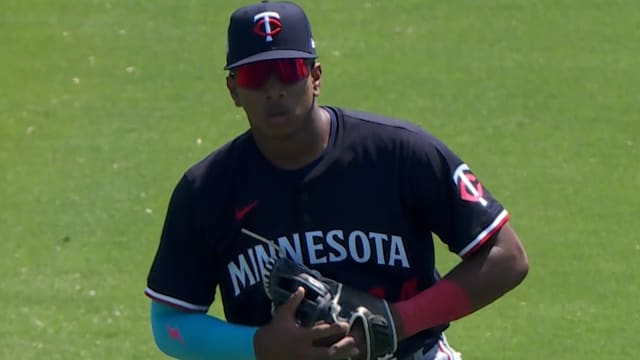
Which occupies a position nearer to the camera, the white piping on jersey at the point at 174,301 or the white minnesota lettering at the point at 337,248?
the white minnesota lettering at the point at 337,248

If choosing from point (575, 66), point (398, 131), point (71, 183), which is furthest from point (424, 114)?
point (398, 131)

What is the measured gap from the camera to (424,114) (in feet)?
35.4

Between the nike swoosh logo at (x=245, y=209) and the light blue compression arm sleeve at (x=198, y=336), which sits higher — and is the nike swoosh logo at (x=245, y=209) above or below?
above

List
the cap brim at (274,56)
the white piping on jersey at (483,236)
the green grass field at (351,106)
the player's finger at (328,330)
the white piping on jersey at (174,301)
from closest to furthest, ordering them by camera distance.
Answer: the player's finger at (328,330) < the cap brim at (274,56) < the white piping on jersey at (483,236) < the white piping on jersey at (174,301) < the green grass field at (351,106)

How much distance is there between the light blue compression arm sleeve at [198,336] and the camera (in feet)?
13.1

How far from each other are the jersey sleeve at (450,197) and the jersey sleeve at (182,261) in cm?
61

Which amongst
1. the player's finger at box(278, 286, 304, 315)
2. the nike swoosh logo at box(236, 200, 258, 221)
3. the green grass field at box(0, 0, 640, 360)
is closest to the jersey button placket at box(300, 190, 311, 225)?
the nike swoosh logo at box(236, 200, 258, 221)

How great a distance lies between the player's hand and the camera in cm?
378

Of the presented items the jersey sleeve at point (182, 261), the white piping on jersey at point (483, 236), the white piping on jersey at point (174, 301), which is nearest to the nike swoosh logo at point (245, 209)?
the jersey sleeve at point (182, 261)

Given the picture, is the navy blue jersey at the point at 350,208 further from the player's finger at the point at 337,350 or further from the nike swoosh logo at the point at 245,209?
the player's finger at the point at 337,350

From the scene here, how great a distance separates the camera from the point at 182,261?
163 inches

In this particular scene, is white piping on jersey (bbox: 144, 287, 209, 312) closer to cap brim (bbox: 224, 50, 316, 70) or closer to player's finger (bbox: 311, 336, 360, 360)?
player's finger (bbox: 311, 336, 360, 360)

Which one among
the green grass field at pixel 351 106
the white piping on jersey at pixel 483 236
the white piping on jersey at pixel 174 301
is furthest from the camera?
the green grass field at pixel 351 106

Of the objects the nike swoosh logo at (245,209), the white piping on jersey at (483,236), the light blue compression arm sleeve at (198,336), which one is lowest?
the light blue compression arm sleeve at (198,336)
